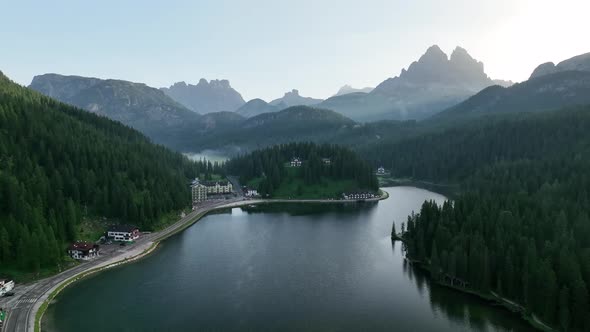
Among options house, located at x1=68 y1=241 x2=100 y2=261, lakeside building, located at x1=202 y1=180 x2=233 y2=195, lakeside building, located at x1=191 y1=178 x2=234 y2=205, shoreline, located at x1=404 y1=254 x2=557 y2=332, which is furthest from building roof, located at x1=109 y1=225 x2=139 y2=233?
lakeside building, located at x1=202 y1=180 x2=233 y2=195

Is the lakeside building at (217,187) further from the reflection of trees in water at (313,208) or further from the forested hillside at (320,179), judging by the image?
the reflection of trees in water at (313,208)

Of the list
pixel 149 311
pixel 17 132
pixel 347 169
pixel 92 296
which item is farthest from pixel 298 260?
pixel 347 169

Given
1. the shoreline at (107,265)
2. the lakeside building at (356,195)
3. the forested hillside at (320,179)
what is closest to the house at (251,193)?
the forested hillside at (320,179)

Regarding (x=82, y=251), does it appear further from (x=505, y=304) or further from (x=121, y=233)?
(x=505, y=304)

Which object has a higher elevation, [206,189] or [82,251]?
[206,189]

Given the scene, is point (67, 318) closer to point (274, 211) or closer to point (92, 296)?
point (92, 296)

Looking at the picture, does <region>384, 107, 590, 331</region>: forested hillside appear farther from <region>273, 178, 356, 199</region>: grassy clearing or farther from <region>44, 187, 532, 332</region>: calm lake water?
<region>273, 178, 356, 199</region>: grassy clearing

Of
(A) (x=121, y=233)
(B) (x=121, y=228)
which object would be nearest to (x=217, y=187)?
(B) (x=121, y=228)
